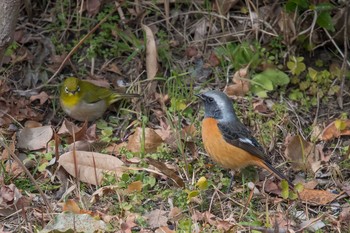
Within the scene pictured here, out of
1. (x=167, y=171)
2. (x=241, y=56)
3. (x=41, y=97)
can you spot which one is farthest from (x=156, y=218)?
(x=241, y=56)

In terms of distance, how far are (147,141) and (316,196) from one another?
1.84 metres

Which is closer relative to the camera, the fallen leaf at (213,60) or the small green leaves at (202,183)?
the small green leaves at (202,183)

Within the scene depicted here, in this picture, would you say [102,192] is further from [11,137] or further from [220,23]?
[220,23]

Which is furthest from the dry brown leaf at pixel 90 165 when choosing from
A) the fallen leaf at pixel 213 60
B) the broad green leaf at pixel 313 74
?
the broad green leaf at pixel 313 74

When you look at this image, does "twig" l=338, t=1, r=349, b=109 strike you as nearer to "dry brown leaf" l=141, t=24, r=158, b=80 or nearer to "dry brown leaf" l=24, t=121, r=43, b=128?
"dry brown leaf" l=141, t=24, r=158, b=80

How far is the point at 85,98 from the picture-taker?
8.82 meters

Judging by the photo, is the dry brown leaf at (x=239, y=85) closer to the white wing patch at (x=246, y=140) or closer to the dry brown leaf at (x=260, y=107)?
the dry brown leaf at (x=260, y=107)

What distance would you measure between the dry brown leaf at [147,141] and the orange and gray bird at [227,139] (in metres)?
0.54

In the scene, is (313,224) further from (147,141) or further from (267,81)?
(267,81)

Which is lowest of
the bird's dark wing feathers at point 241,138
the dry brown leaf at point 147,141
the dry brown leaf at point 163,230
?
the dry brown leaf at point 147,141

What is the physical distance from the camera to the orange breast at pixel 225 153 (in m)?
7.64

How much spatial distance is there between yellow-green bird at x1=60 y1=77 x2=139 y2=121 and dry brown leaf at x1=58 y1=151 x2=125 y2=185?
3.72 ft

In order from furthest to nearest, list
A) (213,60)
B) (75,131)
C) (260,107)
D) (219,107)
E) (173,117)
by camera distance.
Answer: (213,60) < (260,107) < (173,117) < (75,131) < (219,107)

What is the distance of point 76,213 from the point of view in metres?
6.72
